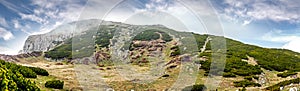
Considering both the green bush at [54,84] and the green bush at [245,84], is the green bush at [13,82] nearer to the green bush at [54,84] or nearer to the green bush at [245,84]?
the green bush at [54,84]

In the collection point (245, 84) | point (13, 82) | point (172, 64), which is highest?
point (13, 82)

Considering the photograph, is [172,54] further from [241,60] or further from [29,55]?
[29,55]

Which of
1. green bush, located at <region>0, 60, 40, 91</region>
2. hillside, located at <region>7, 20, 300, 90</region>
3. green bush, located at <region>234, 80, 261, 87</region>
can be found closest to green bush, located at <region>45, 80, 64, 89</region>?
hillside, located at <region>7, 20, 300, 90</region>

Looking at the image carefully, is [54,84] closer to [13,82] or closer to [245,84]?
[13,82]

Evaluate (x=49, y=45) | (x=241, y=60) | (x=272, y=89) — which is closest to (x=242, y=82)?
(x=272, y=89)

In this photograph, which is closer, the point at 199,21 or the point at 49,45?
the point at 199,21

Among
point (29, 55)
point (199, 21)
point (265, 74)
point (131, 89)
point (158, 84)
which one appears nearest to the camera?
point (199, 21)

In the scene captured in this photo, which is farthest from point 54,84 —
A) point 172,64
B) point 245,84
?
point 172,64

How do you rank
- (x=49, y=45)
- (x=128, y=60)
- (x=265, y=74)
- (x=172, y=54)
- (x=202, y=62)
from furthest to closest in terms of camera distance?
(x=49, y=45) < (x=128, y=60) < (x=172, y=54) < (x=202, y=62) < (x=265, y=74)

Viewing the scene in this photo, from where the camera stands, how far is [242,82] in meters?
47.9

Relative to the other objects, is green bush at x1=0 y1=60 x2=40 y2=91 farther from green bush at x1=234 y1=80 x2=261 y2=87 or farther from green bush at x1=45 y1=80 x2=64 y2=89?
green bush at x1=234 y1=80 x2=261 y2=87

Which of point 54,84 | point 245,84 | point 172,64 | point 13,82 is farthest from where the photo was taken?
point 172,64

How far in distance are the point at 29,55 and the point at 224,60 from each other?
68718 mm

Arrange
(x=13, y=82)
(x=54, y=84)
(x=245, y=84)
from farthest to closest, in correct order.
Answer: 1. (x=245, y=84)
2. (x=54, y=84)
3. (x=13, y=82)
